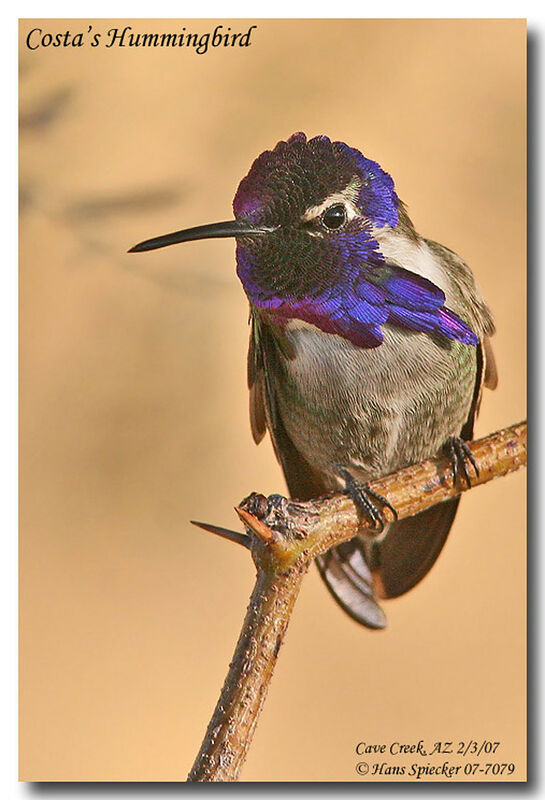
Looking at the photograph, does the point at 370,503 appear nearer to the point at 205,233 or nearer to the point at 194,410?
the point at 194,410

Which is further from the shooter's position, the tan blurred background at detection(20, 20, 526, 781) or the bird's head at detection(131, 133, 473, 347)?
the tan blurred background at detection(20, 20, 526, 781)

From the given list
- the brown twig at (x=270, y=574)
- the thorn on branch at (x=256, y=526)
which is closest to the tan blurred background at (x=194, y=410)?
the brown twig at (x=270, y=574)

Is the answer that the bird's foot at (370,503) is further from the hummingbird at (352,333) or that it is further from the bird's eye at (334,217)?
the bird's eye at (334,217)

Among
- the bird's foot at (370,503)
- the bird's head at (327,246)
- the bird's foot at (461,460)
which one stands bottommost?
the bird's foot at (370,503)

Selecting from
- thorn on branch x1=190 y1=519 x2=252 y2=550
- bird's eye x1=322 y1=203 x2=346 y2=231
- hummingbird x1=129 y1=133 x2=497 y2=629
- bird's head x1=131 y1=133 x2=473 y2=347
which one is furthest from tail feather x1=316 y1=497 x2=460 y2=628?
bird's eye x1=322 y1=203 x2=346 y2=231

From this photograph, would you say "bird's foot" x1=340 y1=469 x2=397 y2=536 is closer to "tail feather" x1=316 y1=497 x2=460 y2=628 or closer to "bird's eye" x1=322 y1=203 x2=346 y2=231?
"tail feather" x1=316 y1=497 x2=460 y2=628

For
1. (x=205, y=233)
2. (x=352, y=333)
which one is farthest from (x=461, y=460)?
(x=205, y=233)
